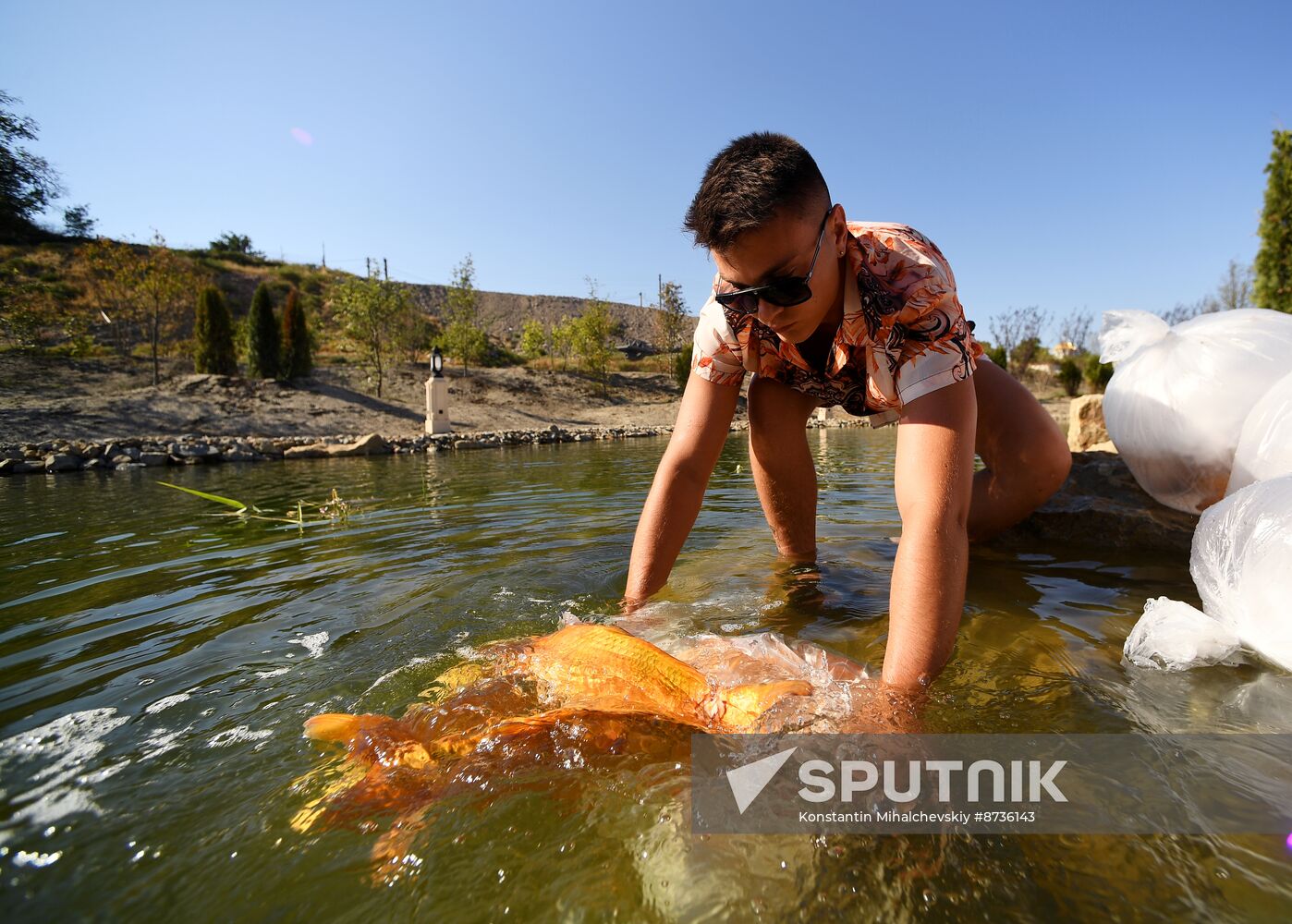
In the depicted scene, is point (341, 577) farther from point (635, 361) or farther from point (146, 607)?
point (635, 361)

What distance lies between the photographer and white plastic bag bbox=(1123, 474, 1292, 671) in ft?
5.76

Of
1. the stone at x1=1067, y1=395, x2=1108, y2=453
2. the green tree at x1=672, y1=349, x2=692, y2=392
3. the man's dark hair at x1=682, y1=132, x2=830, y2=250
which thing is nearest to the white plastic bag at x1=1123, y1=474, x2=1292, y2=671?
the man's dark hair at x1=682, y1=132, x2=830, y2=250

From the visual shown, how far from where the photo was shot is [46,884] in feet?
3.58

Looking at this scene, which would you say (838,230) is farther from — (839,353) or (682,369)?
(682,369)

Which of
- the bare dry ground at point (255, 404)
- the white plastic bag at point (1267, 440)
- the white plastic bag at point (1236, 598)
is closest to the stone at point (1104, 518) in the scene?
the white plastic bag at point (1267, 440)

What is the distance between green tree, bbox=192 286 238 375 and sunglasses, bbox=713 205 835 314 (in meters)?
23.7

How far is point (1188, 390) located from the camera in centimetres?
291

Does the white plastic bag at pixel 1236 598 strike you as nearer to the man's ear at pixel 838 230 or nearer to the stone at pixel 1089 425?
the man's ear at pixel 838 230

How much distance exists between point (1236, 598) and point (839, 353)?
1.39m

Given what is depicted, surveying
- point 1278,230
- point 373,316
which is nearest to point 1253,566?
point 1278,230

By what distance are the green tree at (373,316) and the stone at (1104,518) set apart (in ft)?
73.9

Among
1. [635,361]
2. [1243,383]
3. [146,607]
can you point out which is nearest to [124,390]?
[146,607]

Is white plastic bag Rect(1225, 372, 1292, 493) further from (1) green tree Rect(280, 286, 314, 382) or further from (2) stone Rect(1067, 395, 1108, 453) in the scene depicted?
(1) green tree Rect(280, 286, 314, 382)

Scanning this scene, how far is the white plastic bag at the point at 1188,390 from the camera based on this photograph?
2764 mm
